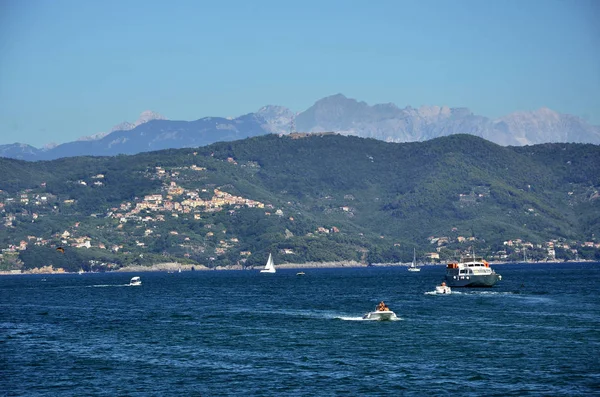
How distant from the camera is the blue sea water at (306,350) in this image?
6581cm

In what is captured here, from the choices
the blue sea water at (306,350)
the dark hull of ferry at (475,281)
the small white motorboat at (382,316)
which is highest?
the dark hull of ferry at (475,281)

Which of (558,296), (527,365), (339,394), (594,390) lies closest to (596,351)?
(527,365)

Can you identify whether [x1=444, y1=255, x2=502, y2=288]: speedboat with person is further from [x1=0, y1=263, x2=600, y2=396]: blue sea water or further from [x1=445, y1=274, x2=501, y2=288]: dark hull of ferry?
[x1=0, y1=263, x2=600, y2=396]: blue sea water

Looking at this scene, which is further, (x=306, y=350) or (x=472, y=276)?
(x=472, y=276)

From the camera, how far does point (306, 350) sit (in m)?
84.0

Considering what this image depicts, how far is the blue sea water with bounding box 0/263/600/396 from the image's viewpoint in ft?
216

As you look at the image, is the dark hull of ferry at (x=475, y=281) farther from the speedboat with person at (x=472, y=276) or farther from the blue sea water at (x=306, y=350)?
the blue sea water at (x=306, y=350)

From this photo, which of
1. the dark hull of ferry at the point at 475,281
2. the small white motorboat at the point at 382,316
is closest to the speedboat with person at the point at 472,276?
the dark hull of ferry at the point at 475,281

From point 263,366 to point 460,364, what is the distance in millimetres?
14988

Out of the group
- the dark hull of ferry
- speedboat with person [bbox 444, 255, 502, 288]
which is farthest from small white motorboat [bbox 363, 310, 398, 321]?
speedboat with person [bbox 444, 255, 502, 288]

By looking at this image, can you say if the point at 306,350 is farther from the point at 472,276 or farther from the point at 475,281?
the point at 475,281

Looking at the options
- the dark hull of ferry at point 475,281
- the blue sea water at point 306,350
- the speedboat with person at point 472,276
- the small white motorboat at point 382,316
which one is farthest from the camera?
the speedboat with person at point 472,276

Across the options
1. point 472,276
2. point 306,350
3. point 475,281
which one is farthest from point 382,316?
point 475,281

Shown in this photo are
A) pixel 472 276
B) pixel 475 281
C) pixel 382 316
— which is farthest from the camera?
pixel 475 281
